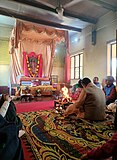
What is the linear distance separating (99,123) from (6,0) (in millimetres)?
4604

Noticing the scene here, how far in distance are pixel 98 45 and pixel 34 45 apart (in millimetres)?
3094

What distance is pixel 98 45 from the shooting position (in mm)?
6297

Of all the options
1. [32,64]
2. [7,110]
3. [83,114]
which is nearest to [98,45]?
[32,64]

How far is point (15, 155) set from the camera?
101 cm

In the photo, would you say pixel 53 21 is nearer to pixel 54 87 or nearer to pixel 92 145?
pixel 54 87

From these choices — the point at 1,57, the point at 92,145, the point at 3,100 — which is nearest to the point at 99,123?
the point at 92,145

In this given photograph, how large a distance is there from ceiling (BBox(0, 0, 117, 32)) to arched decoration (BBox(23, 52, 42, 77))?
1.98 m

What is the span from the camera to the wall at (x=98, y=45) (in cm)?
566

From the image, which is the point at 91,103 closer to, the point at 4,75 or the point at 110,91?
the point at 110,91

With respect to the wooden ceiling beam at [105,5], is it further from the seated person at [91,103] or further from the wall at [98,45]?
the seated person at [91,103]

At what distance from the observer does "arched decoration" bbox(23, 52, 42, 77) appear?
284 inches

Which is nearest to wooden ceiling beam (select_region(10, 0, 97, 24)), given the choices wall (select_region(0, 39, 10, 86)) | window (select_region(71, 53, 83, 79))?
window (select_region(71, 53, 83, 79))

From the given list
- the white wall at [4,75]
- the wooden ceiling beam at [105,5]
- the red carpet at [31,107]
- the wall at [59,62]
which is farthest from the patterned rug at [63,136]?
the wall at [59,62]

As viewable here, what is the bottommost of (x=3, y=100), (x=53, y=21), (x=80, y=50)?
(x=3, y=100)
